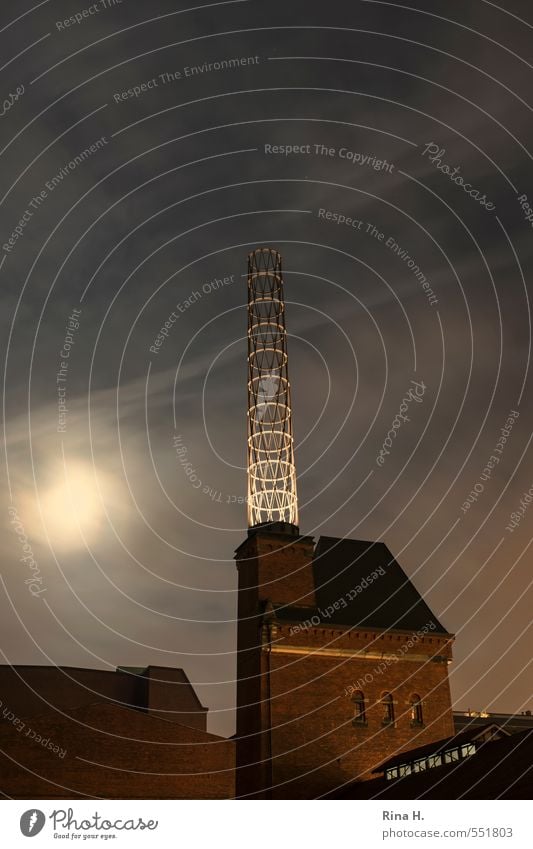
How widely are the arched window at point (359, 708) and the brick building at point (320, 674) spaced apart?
73 mm

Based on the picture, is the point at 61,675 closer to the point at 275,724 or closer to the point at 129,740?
the point at 129,740

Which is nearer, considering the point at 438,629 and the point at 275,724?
the point at 275,724

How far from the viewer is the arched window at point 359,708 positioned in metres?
41.3

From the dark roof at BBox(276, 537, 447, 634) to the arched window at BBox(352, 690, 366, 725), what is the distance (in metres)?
3.65

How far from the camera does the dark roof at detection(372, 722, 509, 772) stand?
34.8 meters

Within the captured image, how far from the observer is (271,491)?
44.8 meters

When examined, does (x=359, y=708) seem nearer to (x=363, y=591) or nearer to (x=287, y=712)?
(x=287, y=712)

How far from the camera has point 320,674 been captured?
41.2 metres

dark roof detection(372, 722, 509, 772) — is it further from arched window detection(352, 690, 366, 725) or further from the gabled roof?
the gabled roof

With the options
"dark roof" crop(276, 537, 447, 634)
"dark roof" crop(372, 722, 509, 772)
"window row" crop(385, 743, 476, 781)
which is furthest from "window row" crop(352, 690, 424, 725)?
"dark roof" crop(276, 537, 447, 634)

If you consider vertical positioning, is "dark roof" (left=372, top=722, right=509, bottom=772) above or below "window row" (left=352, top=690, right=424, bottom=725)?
below
